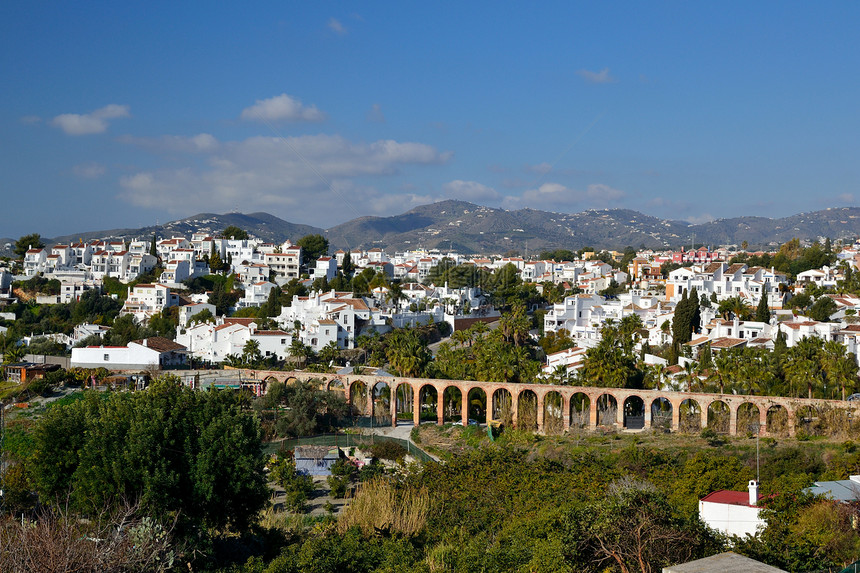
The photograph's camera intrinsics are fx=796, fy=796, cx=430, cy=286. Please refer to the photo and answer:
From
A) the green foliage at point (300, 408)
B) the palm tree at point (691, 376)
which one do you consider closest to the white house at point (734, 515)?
the palm tree at point (691, 376)

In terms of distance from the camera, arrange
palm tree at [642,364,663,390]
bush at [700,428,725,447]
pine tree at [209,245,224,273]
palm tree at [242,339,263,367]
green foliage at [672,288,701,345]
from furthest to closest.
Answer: pine tree at [209,245,224,273], palm tree at [242,339,263,367], green foliage at [672,288,701,345], palm tree at [642,364,663,390], bush at [700,428,725,447]

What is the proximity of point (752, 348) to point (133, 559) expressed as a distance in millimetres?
36530

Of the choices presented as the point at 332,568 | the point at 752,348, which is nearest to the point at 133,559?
the point at 332,568

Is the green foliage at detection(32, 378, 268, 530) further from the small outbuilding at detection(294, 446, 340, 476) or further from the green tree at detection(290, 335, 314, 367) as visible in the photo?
the green tree at detection(290, 335, 314, 367)

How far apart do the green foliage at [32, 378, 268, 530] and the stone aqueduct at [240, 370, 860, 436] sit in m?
18.9

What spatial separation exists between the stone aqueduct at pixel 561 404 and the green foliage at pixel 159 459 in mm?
18928

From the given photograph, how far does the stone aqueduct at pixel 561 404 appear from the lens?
34000 mm

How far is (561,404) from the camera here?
38.1 meters

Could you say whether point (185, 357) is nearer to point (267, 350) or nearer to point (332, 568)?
point (267, 350)

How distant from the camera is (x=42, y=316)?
7031cm

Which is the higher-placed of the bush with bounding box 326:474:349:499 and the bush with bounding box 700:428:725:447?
the bush with bounding box 700:428:725:447

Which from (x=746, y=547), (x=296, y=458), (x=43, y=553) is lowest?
(x=296, y=458)

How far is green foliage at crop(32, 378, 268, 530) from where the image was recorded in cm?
1883

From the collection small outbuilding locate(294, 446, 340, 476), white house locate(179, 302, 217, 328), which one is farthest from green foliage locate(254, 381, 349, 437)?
white house locate(179, 302, 217, 328)
